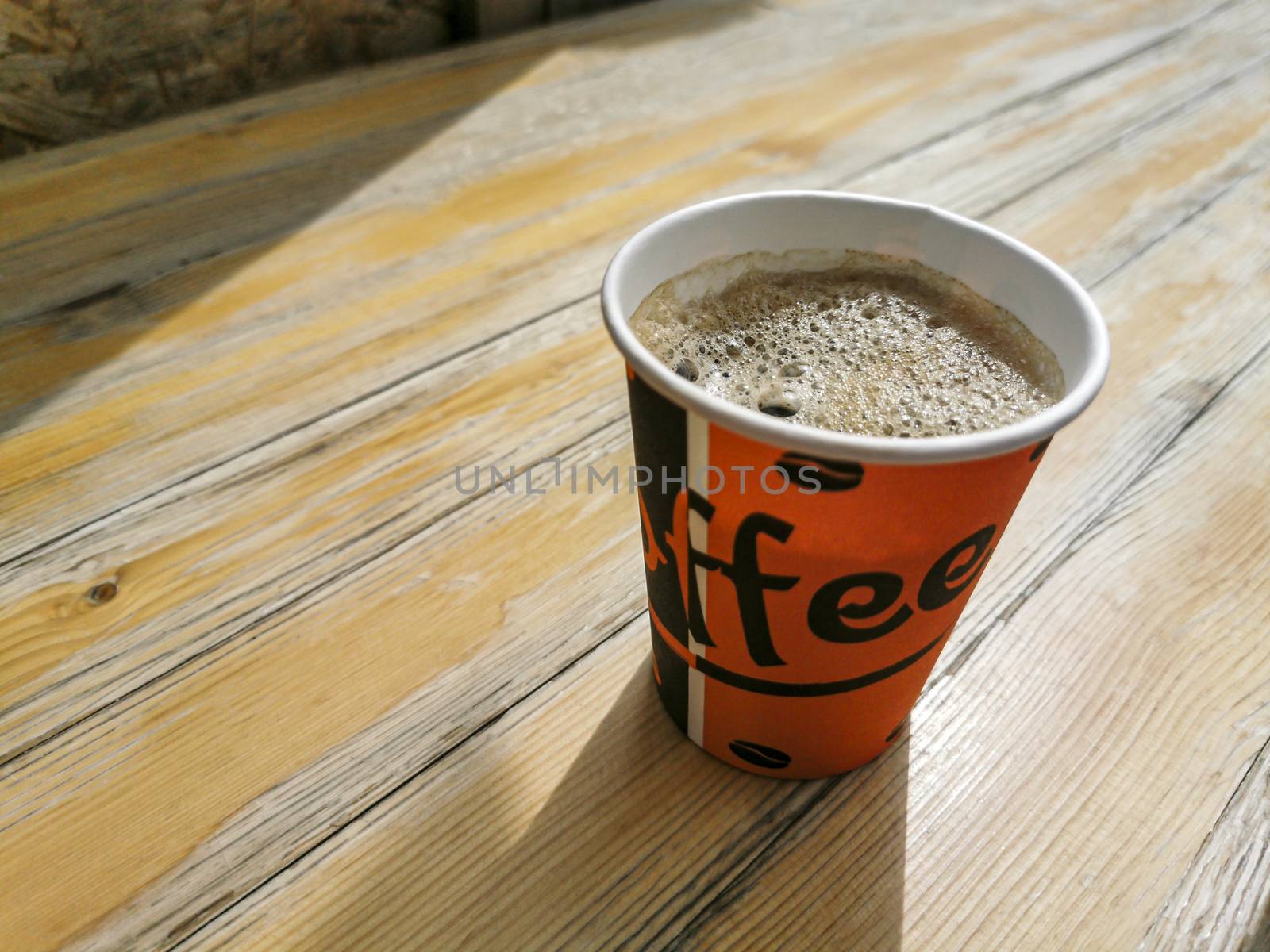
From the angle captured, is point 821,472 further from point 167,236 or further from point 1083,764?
point 167,236

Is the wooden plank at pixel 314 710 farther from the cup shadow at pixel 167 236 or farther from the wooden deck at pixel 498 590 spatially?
the cup shadow at pixel 167 236

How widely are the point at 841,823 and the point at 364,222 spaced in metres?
0.96

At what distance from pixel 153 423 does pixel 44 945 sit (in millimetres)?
502

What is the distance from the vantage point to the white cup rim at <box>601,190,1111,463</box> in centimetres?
40

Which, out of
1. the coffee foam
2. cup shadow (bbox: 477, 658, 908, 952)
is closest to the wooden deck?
cup shadow (bbox: 477, 658, 908, 952)

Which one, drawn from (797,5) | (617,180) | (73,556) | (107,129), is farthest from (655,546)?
(797,5)

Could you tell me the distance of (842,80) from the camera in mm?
1590

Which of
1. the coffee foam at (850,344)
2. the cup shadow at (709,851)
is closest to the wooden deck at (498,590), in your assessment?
the cup shadow at (709,851)

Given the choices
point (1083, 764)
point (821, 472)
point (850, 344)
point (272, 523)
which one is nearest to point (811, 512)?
point (821, 472)

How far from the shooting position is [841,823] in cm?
58

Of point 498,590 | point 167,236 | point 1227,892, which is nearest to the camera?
point 1227,892

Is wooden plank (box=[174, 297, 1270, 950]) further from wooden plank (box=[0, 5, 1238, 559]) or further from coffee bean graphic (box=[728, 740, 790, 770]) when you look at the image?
wooden plank (box=[0, 5, 1238, 559])

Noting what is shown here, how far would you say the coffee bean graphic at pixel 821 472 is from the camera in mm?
408

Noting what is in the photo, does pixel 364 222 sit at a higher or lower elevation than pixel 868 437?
lower
